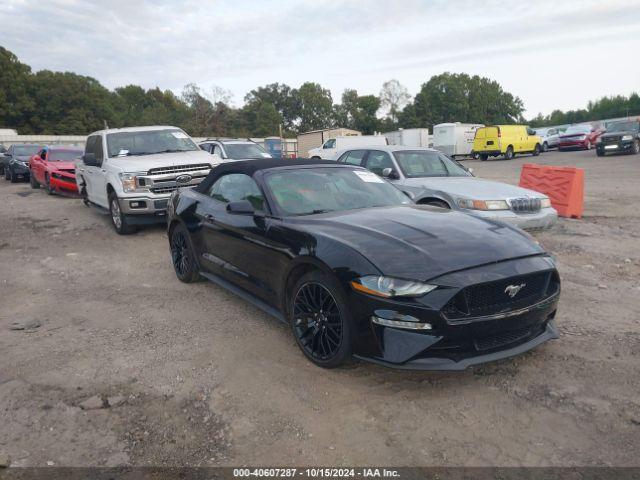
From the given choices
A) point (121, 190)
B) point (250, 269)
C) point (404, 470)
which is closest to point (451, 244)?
point (404, 470)

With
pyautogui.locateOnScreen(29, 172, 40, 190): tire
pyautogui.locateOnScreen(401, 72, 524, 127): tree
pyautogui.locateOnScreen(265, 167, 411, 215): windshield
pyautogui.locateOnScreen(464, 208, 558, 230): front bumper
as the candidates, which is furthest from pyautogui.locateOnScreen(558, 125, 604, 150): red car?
pyautogui.locateOnScreen(401, 72, 524, 127): tree

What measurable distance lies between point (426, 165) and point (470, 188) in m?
1.16

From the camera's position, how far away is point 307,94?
110 meters

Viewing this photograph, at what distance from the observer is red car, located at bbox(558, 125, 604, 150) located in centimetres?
3275

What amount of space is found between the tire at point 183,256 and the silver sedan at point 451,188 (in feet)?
11.0

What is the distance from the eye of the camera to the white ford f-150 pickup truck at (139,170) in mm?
8383

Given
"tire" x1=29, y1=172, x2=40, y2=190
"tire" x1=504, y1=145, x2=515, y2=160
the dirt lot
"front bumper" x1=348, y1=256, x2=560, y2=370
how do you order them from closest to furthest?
the dirt lot
"front bumper" x1=348, y1=256, x2=560, y2=370
"tire" x1=29, y1=172, x2=40, y2=190
"tire" x1=504, y1=145, x2=515, y2=160

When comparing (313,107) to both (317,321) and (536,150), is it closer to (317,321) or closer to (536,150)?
(536,150)

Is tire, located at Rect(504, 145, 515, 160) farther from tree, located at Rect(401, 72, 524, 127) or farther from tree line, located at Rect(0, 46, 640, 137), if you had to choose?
tree, located at Rect(401, 72, 524, 127)

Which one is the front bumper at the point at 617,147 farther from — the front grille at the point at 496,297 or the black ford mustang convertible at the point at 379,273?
the front grille at the point at 496,297

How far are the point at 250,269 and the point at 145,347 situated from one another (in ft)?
3.63

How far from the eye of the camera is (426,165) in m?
8.30

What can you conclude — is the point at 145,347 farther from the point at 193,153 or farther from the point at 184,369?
the point at 193,153

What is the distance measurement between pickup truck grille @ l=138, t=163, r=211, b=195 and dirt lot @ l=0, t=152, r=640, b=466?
3.18 m
